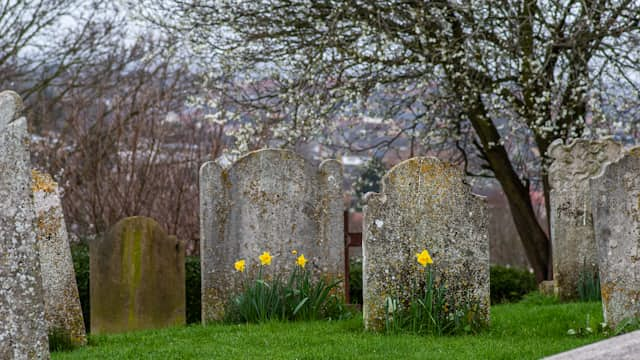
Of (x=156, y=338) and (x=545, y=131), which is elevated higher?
(x=545, y=131)

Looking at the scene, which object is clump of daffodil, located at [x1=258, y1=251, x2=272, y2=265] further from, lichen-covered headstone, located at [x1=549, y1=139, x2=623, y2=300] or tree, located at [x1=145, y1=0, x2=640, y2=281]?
tree, located at [x1=145, y1=0, x2=640, y2=281]

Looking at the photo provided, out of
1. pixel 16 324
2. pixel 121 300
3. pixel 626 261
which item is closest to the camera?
pixel 16 324

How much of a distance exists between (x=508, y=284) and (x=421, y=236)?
6.48 m

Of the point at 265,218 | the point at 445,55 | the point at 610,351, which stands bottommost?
the point at 610,351

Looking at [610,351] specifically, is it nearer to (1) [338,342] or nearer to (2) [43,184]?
(1) [338,342]

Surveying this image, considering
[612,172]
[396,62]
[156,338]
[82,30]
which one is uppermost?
[82,30]

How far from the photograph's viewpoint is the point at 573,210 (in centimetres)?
888

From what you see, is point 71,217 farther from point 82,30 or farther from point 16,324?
point 16,324

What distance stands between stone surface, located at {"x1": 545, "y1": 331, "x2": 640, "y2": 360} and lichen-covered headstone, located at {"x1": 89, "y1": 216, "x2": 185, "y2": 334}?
6.68 metres

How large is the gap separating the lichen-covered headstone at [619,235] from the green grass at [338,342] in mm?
312

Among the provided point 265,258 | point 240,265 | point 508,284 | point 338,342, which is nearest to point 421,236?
point 338,342

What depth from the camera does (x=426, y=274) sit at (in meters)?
6.60

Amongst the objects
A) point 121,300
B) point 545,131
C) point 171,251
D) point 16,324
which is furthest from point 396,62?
point 16,324

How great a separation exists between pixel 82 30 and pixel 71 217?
3.67 meters
